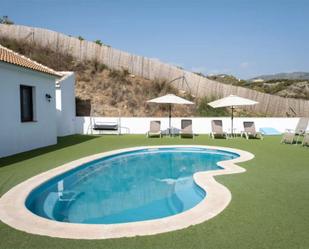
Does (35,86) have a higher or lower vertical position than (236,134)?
higher

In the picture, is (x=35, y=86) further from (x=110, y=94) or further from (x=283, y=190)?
(x=110, y=94)

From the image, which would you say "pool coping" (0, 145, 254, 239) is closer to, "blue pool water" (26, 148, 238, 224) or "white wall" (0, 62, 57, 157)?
"blue pool water" (26, 148, 238, 224)

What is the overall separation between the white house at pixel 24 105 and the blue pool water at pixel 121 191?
9.08ft

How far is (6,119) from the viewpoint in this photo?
8398 mm

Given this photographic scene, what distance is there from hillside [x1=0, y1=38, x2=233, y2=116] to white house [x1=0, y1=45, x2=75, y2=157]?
739 centimetres

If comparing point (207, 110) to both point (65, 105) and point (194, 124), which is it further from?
point (65, 105)

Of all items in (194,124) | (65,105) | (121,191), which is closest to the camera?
(121,191)

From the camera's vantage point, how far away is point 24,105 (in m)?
9.83

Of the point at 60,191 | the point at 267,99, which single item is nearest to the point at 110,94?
the point at 267,99

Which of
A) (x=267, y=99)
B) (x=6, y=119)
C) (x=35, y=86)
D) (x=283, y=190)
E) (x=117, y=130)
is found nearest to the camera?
(x=283, y=190)

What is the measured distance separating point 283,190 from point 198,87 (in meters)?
15.9

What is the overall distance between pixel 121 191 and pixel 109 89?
15033 millimetres

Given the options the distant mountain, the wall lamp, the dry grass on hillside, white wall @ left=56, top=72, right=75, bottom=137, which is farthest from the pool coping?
the distant mountain

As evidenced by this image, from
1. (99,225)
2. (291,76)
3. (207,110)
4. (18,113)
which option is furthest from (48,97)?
(291,76)
